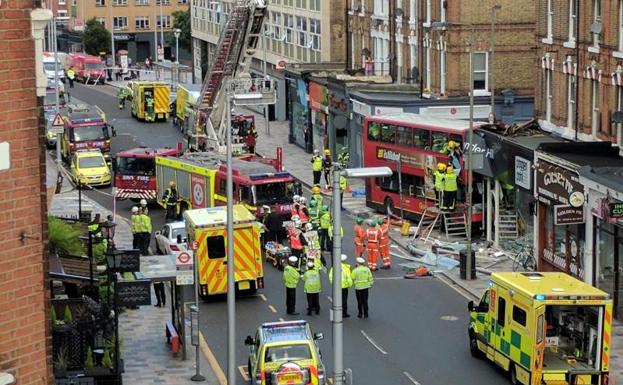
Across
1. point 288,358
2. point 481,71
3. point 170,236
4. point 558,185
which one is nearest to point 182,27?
point 481,71

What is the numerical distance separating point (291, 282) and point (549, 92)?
13.4 m

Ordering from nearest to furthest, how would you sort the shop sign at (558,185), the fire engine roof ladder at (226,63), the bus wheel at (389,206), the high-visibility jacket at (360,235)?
1. the shop sign at (558,185)
2. the high-visibility jacket at (360,235)
3. the bus wheel at (389,206)
4. the fire engine roof ladder at (226,63)

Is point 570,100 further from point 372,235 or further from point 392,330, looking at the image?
point 392,330

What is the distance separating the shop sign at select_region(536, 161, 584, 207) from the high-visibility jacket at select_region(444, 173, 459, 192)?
239 inches

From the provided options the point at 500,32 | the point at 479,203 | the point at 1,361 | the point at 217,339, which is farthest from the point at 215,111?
the point at 1,361

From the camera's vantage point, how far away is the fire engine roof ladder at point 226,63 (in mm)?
59000

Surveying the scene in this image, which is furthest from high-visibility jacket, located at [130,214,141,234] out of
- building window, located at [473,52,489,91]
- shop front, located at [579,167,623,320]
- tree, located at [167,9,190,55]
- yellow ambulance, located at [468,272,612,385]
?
tree, located at [167,9,190,55]

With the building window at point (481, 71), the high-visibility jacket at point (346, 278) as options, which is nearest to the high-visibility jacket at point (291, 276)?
the high-visibility jacket at point (346, 278)

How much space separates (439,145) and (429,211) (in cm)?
221

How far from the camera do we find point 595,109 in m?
40.1

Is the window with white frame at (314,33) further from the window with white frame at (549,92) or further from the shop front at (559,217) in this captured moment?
the shop front at (559,217)

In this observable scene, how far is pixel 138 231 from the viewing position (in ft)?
143

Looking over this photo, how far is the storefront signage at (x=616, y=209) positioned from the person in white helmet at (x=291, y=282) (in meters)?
7.56

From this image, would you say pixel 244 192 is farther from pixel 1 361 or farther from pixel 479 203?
pixel 1 361
